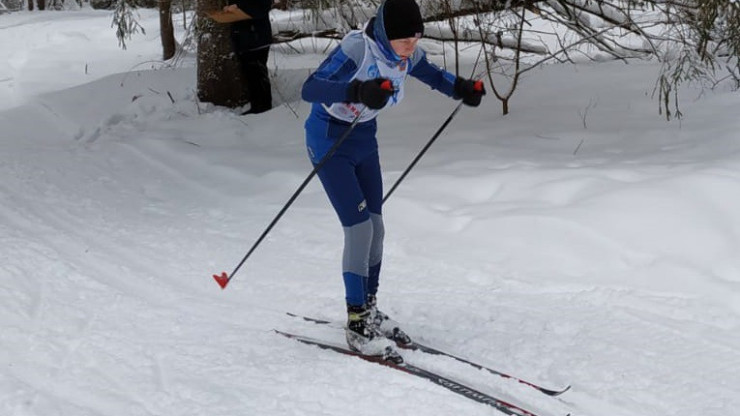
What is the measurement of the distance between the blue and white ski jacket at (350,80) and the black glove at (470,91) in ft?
0.20

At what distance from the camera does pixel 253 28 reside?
33.0 feet

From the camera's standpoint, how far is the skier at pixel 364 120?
396 centimetres

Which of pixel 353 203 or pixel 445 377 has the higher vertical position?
pixel 353 203

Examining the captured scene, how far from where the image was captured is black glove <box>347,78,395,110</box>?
3.78 m

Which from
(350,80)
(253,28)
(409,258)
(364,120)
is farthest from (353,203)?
(253,28)

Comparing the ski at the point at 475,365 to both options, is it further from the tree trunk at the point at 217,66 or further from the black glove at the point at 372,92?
the tree trunk at the point at 217,66

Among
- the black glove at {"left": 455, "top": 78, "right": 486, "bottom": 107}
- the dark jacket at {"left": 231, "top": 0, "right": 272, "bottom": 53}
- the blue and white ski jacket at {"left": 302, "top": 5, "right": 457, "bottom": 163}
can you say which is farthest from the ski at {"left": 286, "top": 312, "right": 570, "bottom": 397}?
the dark jacket at {"left": 231, "top": 0, "right": 272, "bottom": 53}

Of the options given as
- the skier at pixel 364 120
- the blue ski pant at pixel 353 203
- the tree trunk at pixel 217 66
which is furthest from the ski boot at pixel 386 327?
the tree trunk at pixel 217 66

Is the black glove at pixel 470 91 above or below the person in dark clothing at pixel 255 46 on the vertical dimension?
above

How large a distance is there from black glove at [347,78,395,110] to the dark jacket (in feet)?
20.7

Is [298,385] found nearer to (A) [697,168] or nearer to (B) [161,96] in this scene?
(A) [697,168]

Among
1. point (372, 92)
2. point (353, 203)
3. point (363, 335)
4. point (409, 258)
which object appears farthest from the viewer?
point (409, 258)

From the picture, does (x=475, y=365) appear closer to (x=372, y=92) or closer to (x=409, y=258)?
(x=372, y=92)

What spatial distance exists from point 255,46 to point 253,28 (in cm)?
23
